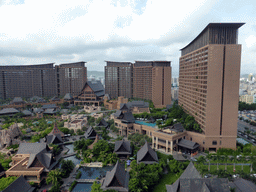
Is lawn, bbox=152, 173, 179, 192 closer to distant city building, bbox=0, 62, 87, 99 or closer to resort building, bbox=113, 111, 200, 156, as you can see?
resort building, bbox=113, 111, 200, 156

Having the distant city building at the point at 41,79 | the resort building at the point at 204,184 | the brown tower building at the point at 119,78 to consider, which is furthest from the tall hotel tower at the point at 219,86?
the distant city building at the point at 41,79

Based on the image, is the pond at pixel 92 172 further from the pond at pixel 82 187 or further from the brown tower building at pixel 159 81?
the brown tower building at pixel 159 81

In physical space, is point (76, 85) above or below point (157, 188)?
above

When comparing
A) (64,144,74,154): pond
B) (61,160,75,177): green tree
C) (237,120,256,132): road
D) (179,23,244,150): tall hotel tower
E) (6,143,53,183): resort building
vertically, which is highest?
(179,23,244,150): tall hotel tower

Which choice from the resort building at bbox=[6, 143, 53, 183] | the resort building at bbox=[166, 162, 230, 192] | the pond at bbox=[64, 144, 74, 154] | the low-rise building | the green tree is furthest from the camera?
the low-rise building

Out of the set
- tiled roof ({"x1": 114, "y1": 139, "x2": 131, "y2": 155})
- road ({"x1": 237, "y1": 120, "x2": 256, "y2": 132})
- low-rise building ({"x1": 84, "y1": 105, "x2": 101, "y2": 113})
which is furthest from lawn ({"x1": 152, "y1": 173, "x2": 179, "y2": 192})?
low-rise building ({"x1": 84, "y1": 105, "x2": 101, "y2": 113})

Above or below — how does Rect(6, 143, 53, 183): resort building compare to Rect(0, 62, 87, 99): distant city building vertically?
below

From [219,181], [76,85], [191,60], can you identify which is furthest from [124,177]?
[76,85]

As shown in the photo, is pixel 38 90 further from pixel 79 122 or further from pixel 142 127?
pixel 142 127
